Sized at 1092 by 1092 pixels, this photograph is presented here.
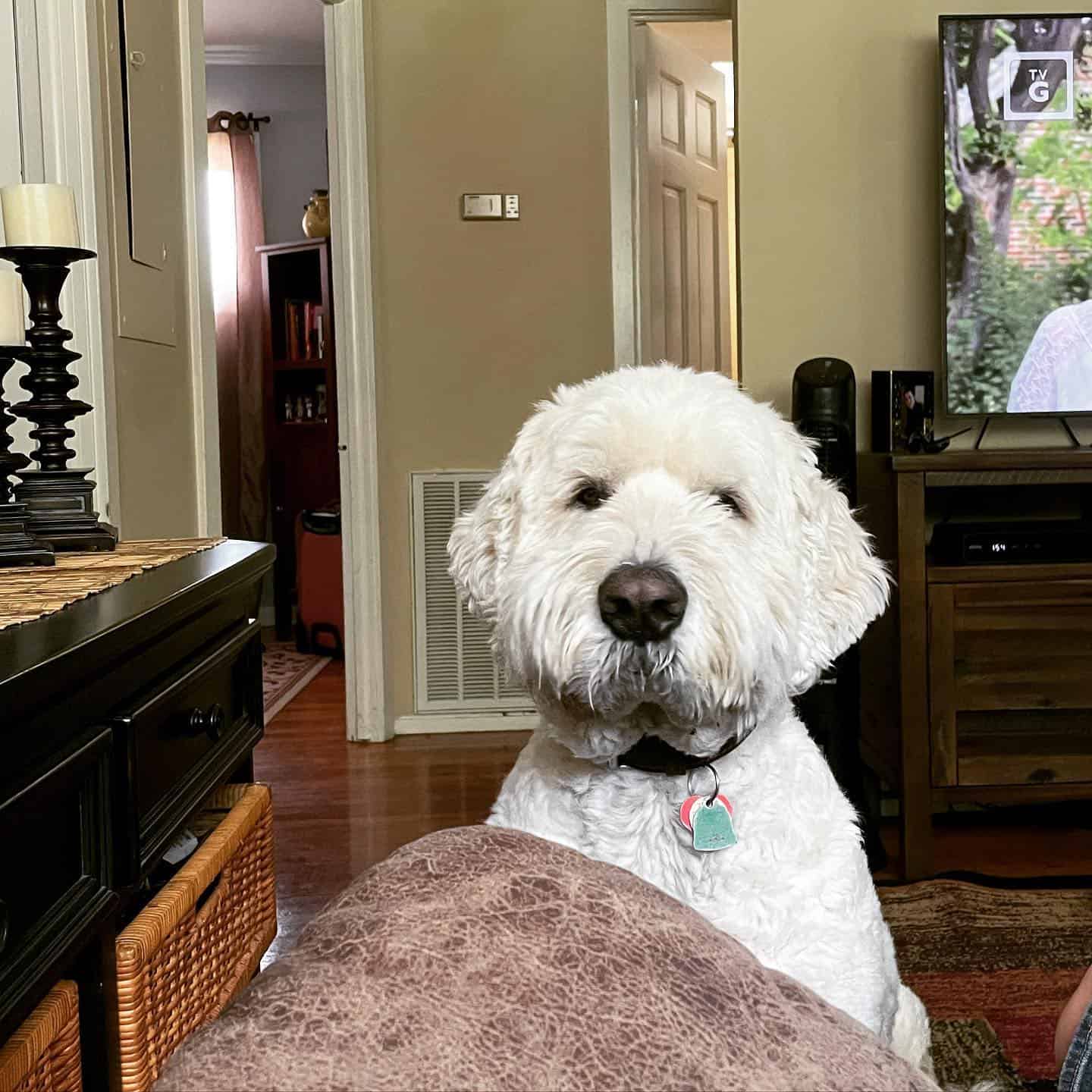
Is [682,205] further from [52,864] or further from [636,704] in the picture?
[52,864]

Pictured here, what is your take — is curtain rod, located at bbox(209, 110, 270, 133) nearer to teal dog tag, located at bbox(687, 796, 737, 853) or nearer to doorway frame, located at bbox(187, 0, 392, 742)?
doorway frame, located at bbox(187, 0, 392, 742)

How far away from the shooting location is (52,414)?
179 cm

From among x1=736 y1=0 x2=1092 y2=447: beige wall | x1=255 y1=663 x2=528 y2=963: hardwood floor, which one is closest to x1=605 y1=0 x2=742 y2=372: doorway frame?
x1=736 y1=0 x2=1092 y2=447: beige wall

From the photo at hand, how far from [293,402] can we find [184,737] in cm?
609

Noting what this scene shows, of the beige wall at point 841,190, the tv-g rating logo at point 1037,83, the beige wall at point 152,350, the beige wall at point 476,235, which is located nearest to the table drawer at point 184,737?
the beige wall at point 152,350

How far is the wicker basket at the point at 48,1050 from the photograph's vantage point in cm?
84

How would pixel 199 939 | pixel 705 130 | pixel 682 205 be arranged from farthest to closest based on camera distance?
pixel 705 130 < pixel 682 205 < pixel 199 939

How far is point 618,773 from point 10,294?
3.42 ft

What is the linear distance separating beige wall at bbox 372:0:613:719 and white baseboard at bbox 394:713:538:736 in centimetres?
11

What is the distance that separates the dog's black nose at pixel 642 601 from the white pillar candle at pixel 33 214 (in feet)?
3.57

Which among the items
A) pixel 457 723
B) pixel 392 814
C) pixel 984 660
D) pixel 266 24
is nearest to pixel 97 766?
pixel 984 660

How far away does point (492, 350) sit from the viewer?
458 cm

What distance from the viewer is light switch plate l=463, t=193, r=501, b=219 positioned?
4.51 metres

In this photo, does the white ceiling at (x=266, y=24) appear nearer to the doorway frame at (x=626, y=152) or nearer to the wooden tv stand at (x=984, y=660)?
the doorway frame at (x=626, y=152)
